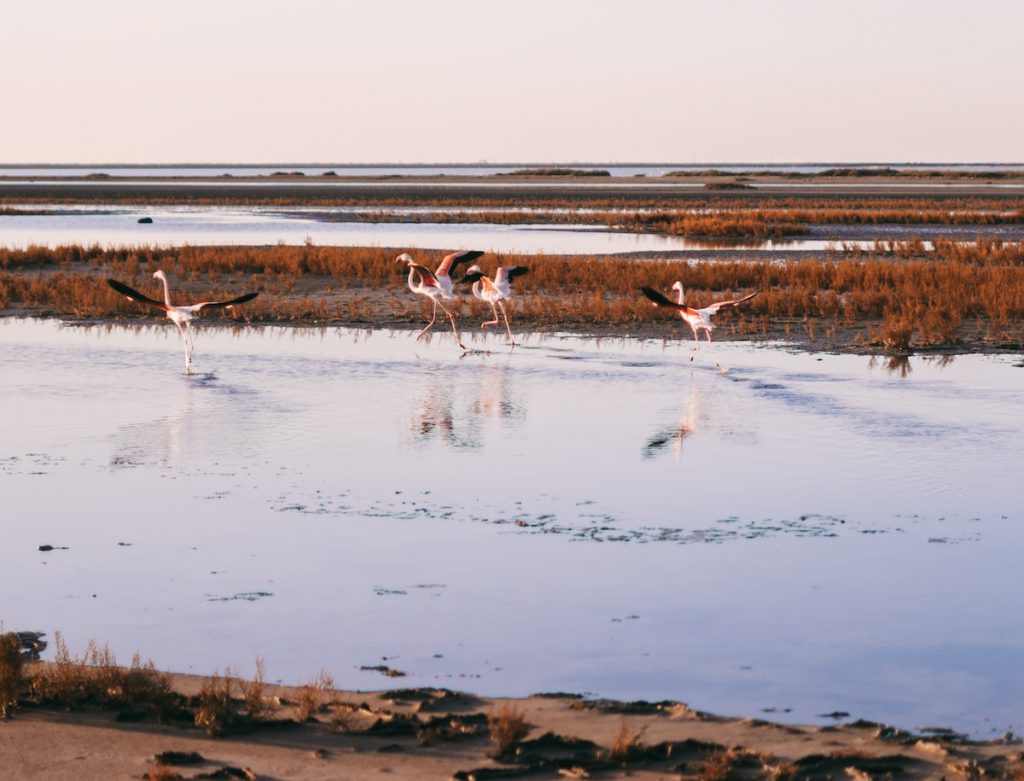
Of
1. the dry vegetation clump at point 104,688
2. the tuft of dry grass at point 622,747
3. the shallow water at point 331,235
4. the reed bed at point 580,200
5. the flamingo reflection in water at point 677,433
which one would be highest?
the reed bed at point 580,200

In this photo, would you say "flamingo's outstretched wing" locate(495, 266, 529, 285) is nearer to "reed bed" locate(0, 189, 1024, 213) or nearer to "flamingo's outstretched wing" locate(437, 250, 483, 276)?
"flamingo's outstretched wing" locate(437, 250, 483, 276)

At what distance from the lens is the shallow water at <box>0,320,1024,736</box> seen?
8031mm

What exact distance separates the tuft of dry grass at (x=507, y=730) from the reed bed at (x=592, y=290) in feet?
55.7

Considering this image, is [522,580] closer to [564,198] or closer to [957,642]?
[957,642]

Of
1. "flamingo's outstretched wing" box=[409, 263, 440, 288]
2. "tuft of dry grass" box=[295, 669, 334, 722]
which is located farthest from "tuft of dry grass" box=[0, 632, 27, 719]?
"flamingo's outstretched wing" box=[409, 263, 440, 288]

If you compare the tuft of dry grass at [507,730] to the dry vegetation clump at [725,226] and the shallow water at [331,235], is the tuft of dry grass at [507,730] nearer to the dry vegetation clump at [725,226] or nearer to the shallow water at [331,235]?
the shallow water at [331,235]

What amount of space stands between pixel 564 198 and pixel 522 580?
91.6 m

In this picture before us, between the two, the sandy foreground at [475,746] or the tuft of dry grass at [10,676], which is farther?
the tuft of dry grass at [10,676]

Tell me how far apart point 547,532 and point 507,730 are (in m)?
4.35

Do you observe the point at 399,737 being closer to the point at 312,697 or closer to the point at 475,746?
the point at 475,746

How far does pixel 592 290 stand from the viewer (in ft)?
104

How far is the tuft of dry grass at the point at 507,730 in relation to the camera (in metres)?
6.59

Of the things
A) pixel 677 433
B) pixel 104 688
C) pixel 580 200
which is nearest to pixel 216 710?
pixel 104 688

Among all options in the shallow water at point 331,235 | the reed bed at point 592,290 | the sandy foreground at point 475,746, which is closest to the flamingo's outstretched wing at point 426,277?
the reed bed at point 592,290
